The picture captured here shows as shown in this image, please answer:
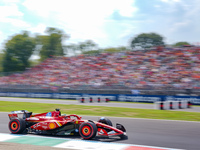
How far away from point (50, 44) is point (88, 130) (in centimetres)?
4172

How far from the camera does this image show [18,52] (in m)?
43.1

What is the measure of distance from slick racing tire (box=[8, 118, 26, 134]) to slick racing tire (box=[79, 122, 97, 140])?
1.87m

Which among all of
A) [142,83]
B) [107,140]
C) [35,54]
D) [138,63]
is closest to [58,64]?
[138,63]

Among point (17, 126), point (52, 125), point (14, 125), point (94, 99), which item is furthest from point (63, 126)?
point (94, 99)

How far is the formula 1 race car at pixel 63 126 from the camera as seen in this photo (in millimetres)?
6309

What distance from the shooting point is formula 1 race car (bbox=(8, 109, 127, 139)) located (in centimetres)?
631

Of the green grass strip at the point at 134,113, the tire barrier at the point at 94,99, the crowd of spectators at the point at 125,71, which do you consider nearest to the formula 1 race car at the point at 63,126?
the green grass strip at the point at 134,113

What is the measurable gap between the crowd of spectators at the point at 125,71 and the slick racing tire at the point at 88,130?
1427 centimetres

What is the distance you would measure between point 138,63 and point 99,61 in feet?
15.5

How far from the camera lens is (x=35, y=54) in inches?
1812

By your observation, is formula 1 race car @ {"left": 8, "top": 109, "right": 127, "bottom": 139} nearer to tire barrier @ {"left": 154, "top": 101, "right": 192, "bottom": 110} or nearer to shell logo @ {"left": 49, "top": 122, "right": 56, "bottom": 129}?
shell logo @ {"left": 49, "top": 122, "right": 56, "bottom": 129}

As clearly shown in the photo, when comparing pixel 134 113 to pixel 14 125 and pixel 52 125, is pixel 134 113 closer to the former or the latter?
pixel 52 125

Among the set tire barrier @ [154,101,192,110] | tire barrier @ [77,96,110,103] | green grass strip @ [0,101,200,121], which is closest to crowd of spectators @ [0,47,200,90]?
tire barrier @ [77,96,110,103]

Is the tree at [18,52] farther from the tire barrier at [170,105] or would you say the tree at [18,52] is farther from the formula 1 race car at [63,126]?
the formula 1 race car at [63,126]
